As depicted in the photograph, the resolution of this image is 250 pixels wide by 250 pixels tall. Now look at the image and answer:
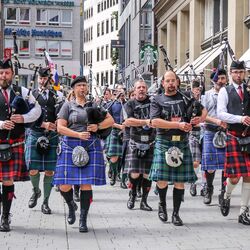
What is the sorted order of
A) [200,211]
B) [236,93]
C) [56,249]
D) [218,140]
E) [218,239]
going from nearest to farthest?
[56,249] < [218,239] < [236,93] < [200,211] < [218,140]

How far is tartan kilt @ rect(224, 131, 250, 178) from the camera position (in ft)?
23.6

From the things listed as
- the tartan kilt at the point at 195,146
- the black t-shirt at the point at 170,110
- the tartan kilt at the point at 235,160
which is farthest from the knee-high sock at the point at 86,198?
the tartan kilt at the point at 195,146

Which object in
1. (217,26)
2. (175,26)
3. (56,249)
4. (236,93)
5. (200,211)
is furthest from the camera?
(175,26)

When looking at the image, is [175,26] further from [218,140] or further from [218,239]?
[218,239]

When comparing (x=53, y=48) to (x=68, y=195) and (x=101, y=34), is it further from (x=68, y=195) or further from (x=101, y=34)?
(x=68, y=195)

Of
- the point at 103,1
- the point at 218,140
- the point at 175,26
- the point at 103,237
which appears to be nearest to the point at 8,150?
the point at 103,237

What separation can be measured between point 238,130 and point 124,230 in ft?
5.62

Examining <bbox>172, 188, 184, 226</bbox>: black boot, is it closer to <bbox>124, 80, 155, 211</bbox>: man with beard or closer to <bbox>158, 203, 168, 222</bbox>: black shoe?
<bbox>158, 203, 168, 222</bbox>: black shoe

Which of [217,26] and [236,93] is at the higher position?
[217,26]

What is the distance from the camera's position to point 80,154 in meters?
6.77

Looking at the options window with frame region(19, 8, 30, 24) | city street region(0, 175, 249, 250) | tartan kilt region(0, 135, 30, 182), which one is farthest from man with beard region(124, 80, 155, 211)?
window with frame region(19, 8, 30, 24)

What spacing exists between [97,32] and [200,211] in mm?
76627

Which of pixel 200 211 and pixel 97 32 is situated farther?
pixel 97 32

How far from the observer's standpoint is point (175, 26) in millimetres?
30359
